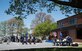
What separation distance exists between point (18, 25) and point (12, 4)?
3540 inches

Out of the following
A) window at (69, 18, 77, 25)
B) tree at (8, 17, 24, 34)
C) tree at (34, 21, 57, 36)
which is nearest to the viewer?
window at (69, 18, 77, 25)

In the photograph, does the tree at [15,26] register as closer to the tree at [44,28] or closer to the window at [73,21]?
the tree at [44,28]

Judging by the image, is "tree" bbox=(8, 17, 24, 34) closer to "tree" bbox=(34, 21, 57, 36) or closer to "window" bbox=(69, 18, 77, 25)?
"tree" bbox=(34, 21, 57, 36)

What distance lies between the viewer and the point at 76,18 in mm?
63719

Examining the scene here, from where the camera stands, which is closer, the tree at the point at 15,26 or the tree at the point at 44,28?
the tree at the point at 44,28

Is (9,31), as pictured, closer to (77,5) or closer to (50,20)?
(50,20)

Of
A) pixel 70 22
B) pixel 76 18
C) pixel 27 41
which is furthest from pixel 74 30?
pixel 27 41

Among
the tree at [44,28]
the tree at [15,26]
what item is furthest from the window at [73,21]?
the tree at [15,26]

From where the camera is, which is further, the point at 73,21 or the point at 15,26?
the point at 15,26

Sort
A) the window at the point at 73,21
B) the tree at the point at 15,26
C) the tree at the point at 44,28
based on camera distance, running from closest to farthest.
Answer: the window at the point at 73,21
the tree at the point at 44,28
the tree at the point at 15,26

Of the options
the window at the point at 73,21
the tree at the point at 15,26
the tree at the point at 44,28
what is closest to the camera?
the window at the point at 73,21

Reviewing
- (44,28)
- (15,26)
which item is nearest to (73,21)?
(44,28)

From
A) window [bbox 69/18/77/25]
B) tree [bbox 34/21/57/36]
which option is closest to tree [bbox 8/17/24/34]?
tree [bbox 34/21/57/36]

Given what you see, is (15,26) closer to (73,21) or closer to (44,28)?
(44,28)
